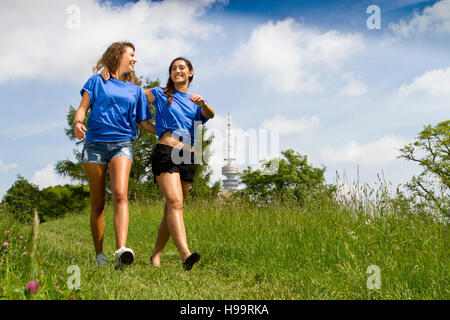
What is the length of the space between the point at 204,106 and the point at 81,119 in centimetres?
127

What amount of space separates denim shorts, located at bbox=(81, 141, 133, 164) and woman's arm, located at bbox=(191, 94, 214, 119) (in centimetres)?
85

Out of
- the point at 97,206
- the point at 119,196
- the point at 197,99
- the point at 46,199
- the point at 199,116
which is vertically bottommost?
the point at 97,206

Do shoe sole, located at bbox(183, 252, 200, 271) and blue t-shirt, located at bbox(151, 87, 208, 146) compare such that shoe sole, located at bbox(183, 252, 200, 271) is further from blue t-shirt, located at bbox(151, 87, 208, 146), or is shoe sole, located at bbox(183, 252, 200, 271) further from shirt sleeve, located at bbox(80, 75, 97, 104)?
shirt sleeve, located at bbox(80, 75, 97, 104)

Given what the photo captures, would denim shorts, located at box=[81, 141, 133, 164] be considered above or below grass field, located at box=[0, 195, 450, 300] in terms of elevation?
above

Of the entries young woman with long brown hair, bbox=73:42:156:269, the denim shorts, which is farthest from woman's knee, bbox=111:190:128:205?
the denim shorts

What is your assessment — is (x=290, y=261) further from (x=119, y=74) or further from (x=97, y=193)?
(x=119, y=74)

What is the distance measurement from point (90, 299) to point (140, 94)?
96.6 inches

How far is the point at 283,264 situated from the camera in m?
3.80


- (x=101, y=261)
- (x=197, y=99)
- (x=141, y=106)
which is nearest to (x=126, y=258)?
(x=101, y=261)

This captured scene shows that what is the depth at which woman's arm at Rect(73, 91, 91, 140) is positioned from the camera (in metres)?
3.70

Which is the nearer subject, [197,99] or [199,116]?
[197,99]

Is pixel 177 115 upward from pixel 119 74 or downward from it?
downward
